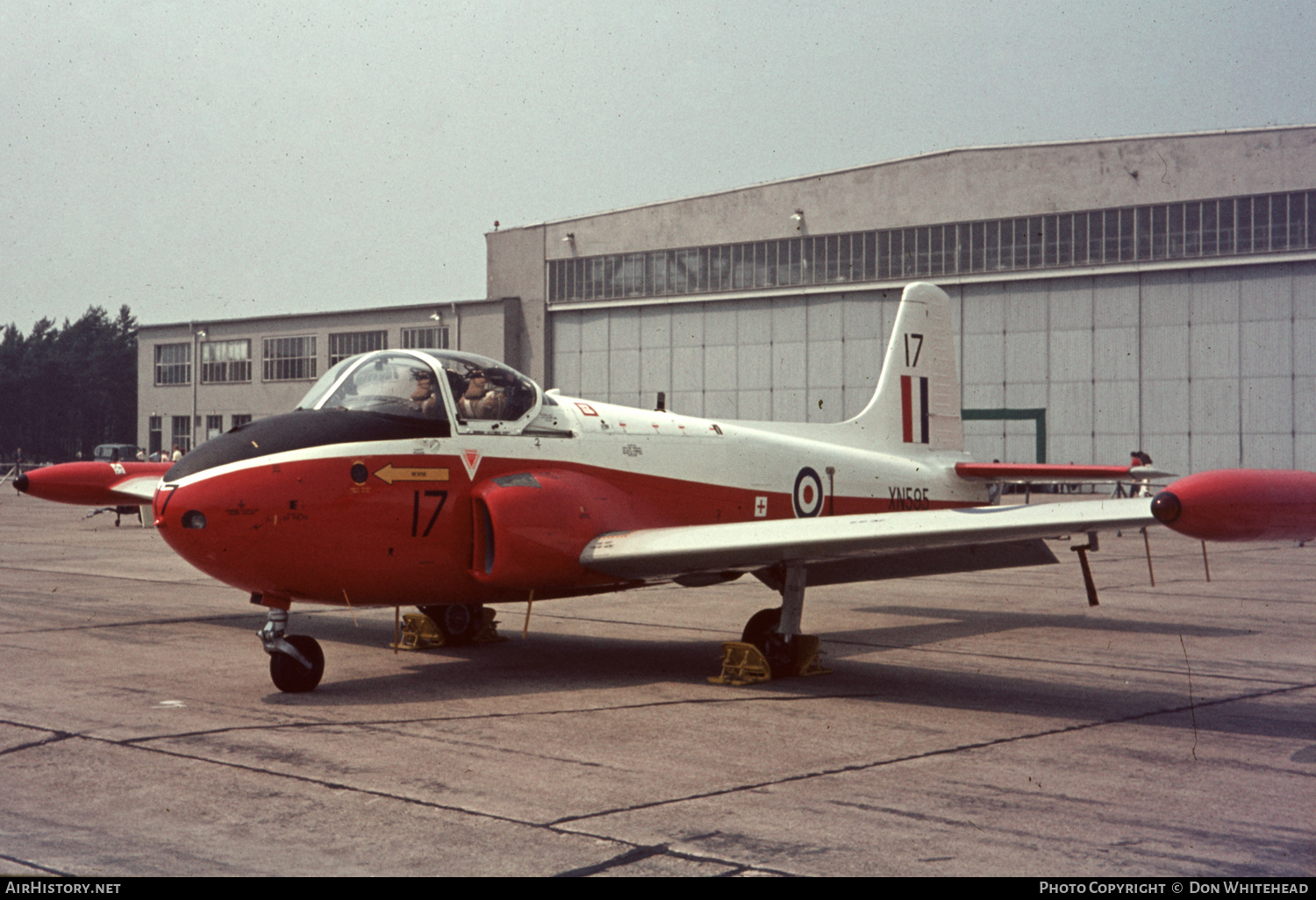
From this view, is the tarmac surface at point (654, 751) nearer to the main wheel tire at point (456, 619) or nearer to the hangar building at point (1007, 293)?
the main wheel tire at point (456, 619)

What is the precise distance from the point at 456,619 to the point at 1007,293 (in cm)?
3481

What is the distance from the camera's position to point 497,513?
925 centimetres

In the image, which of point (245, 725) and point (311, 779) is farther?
point (245, 725)

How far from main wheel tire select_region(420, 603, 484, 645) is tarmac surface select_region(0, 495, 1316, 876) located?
0.25 metres

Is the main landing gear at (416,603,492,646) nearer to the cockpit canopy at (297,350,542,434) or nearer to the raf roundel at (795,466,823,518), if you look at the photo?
the cockpit canopy at (297,350,542,434)

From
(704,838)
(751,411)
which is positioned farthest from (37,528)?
(704,838)

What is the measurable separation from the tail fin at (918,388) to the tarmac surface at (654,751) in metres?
2.32

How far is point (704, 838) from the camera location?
5.11m

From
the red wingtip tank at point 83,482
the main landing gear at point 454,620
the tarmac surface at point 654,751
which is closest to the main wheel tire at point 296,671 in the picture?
the tarmac surface at point 654,751

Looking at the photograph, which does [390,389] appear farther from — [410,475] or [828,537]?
[828,537]

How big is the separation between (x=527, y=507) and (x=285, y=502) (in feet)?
6.20

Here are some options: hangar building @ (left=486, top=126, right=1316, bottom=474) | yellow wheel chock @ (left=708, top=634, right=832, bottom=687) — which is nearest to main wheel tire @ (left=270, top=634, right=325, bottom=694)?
yellow wheel chock @ (left=708, top=634, right=832, bottom=687)
